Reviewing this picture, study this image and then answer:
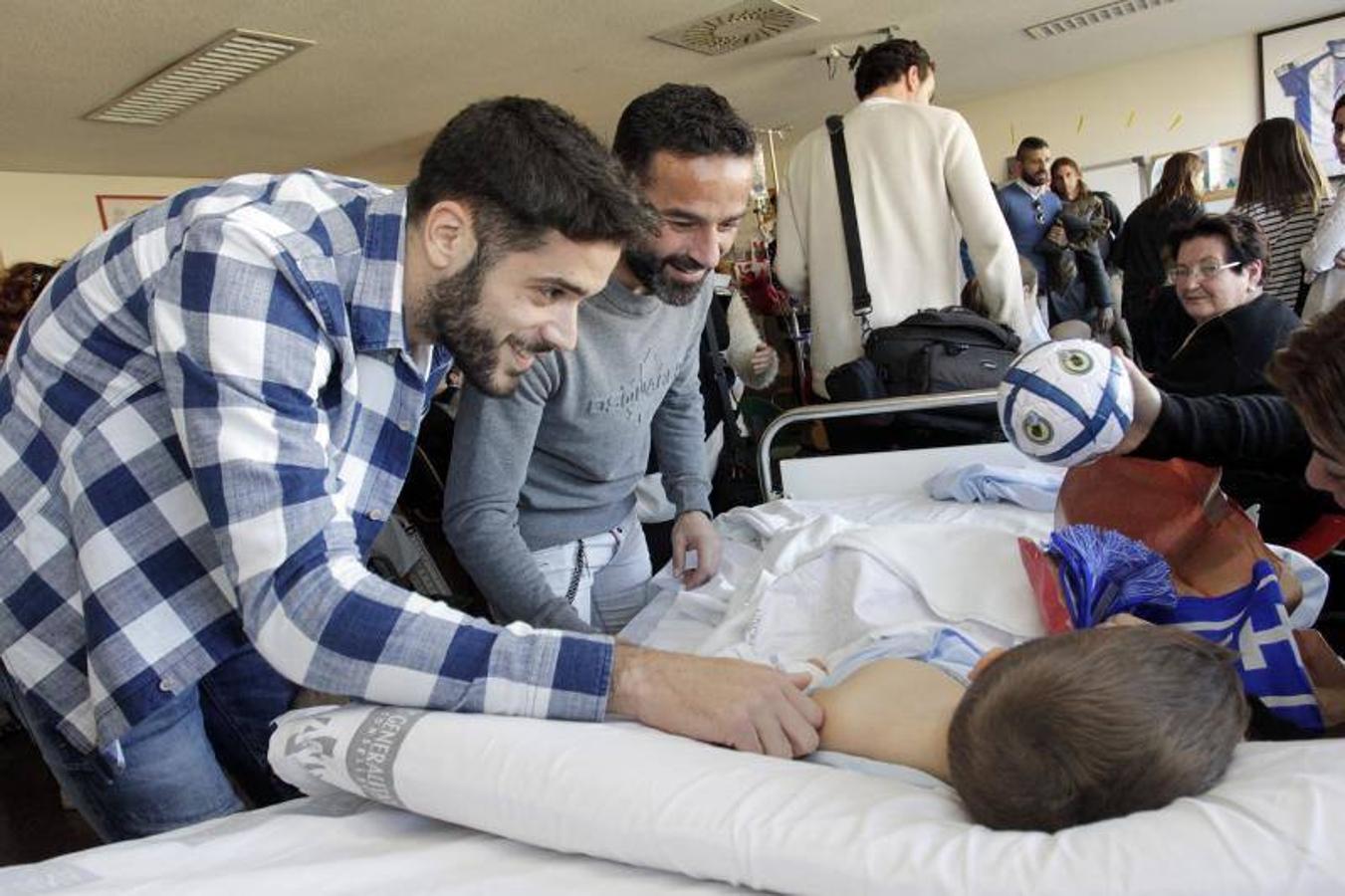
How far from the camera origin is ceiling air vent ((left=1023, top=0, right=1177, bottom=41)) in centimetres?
655

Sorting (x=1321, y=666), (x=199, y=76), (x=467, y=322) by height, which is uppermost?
(x=199, y=76)

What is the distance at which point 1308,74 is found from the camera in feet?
24.3

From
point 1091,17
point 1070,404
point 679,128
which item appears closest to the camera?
point 1070,404

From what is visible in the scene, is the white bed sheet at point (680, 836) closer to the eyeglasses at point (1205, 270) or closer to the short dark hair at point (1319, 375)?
the short dark hair at point (1319, 375)

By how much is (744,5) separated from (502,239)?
5086 mm

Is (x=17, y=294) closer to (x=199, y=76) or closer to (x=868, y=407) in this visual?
(x=868, y=407)

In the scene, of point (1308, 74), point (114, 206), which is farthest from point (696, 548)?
point (114, 206)

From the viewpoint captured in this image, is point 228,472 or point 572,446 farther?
point 572,446

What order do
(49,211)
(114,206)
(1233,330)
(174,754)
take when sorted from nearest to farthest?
(174,754) < (1233,330) < (49,211) < (114,206)

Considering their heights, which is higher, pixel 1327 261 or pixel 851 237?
pixel 851 237

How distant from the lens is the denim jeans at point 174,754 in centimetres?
112

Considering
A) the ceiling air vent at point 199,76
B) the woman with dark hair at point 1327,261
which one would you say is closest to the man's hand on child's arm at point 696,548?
the woman with dark hair at point 1327,261

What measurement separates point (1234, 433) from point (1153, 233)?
145 inches

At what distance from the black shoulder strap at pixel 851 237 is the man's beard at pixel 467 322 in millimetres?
1825
